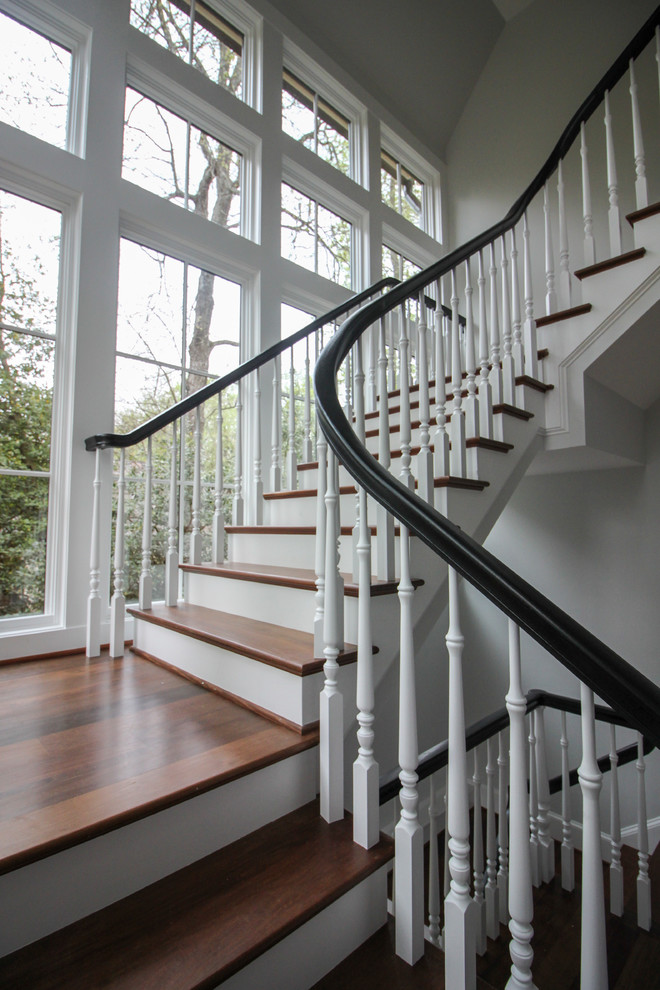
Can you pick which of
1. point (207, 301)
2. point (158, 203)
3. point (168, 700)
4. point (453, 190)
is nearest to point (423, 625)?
point (168, 700)

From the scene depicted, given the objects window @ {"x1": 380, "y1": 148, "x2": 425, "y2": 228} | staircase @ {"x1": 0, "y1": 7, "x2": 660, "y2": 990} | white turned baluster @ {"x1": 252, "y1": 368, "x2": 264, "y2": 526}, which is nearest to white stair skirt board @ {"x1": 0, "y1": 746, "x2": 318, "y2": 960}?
staircase @ {"x1": 0, "y1": 7, "x2": 660, "y2": 990}

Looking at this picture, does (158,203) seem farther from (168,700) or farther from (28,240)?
(168,700)

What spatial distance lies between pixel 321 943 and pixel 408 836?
26 cm

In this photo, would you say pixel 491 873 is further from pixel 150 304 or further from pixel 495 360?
pixel 150 304

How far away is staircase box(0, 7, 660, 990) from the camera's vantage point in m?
0.85

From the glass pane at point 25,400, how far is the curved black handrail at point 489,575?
1579 millimetres

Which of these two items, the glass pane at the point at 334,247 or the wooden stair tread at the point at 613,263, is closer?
the wooden stair tread at the point at 613,263

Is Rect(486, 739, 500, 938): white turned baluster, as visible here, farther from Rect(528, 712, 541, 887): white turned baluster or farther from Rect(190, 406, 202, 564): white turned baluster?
Rect(190, 406, 202, 564): white turned baluster

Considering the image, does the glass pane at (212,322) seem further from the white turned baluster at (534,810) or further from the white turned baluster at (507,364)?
the white turned baluster at (534,810)

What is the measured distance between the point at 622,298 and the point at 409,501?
1.75m

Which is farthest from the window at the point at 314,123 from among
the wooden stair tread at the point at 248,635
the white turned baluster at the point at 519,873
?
the white turned baluster at the point at 519,873

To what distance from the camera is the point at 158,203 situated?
2.61 m

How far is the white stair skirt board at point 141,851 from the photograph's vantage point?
0.87m

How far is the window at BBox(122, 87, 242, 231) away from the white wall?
2492mm
